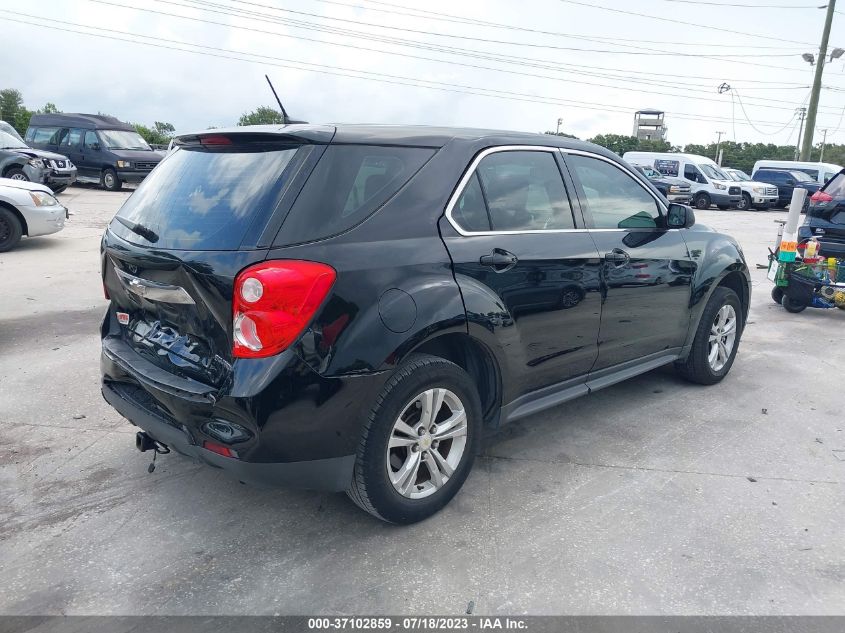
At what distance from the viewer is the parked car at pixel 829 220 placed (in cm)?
791

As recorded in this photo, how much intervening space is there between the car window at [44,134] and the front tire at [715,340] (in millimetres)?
21980

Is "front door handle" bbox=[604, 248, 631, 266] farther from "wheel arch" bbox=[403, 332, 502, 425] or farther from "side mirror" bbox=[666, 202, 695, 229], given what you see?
"wheel arch" bbox=[403, 332, 502, 425]

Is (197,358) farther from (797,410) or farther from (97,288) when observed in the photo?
(97,288)

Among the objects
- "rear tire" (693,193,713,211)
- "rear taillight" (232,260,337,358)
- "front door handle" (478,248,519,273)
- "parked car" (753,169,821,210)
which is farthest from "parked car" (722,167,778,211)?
"rear taillight" (232,260,337,358)

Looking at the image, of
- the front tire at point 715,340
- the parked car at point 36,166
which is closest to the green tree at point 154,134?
the parked car at point 36,166

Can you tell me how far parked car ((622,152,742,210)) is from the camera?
26.2 metres

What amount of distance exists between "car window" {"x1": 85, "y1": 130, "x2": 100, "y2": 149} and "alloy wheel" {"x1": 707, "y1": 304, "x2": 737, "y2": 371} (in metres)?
20.4

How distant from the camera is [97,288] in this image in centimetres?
785

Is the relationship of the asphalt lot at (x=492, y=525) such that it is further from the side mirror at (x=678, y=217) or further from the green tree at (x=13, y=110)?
the green tree at (x=13, y=110)

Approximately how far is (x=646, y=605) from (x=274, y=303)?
184cm

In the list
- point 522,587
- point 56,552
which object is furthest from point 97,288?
point 522,587

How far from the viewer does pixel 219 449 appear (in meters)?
2.72

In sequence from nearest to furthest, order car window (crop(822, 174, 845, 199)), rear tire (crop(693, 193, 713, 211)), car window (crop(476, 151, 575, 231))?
1. car window (crop(476, 151, 575, 231))
2. car window (crop(822, 174, 845, 199))
3. rear tire (crop(693, 193, 713, 211))

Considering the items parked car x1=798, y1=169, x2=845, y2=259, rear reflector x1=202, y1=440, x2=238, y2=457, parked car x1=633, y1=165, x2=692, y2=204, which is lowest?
parked car x1=633, y1=165, x2=692, y2=204
